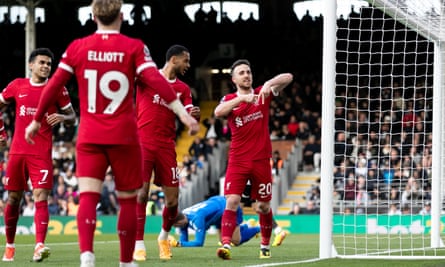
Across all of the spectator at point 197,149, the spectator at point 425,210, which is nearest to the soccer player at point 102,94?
the spectator at point 425,210

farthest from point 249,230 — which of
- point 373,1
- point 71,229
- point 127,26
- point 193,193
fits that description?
point 127,26

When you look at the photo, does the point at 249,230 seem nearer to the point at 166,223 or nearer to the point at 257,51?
the point at 166,223

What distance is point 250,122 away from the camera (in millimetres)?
10227

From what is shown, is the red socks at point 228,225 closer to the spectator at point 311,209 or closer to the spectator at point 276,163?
the spectator at point 311,209

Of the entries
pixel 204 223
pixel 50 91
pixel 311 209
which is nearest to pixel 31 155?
pixel 50 91

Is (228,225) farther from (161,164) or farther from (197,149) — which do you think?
(197,149)

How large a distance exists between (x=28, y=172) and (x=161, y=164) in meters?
1.37

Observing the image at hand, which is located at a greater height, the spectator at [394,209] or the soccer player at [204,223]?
the soccer player at [204,223]

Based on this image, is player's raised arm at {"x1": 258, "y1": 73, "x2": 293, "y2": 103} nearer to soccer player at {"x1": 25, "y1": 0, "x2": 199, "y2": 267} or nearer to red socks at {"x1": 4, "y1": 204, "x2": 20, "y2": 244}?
red socks at {"x1": 4, "y1": 204, "x2": 20, "y2": 244}

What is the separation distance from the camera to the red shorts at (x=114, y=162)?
6.72 meters

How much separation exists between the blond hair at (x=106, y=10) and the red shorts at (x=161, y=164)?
3170mm

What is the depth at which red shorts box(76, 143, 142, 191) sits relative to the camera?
6.72 meters

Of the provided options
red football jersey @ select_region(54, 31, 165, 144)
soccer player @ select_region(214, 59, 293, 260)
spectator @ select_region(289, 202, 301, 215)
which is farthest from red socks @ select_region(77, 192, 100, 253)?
spectator @ select_region(289, 202, 301, 215)

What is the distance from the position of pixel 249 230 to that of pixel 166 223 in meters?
2.92
